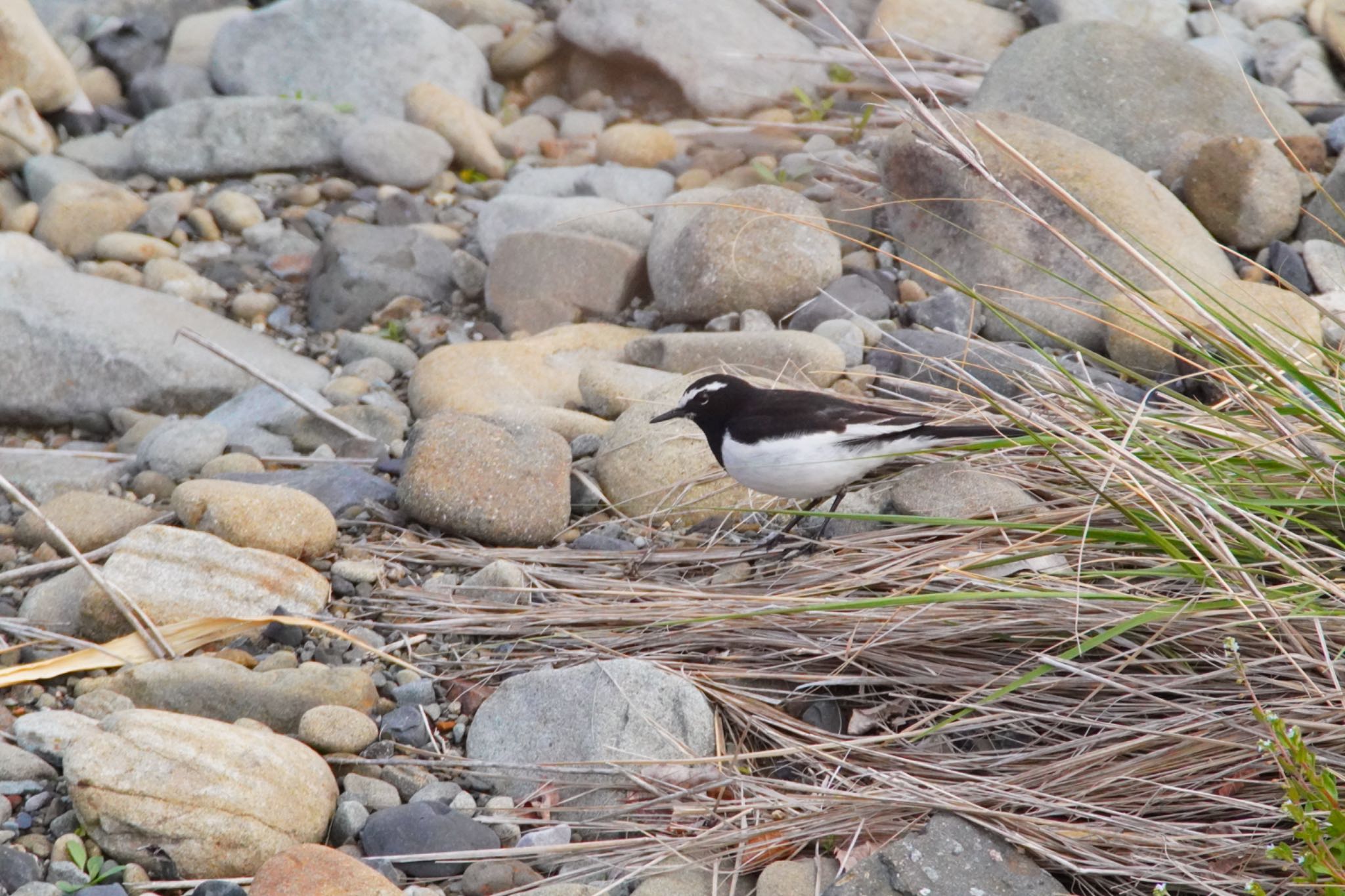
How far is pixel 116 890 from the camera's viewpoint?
102 inches

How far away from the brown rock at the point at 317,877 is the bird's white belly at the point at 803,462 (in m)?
1.62

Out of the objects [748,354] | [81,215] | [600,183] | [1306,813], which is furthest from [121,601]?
[600,183]

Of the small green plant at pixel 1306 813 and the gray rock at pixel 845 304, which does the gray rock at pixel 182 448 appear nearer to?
the gray rock at pixel 845 304

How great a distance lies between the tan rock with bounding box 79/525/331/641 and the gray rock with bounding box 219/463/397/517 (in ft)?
2.00

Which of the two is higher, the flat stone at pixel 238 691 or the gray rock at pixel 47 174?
the flat stone at pixel 238 691

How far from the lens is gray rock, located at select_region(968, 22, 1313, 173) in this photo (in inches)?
263

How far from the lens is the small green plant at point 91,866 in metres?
2.66

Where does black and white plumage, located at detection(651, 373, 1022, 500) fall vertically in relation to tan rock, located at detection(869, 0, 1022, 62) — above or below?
above

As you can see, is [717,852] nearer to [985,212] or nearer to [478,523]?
[478,523]

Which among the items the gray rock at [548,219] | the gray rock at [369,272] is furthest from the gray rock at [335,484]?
the gray rock at [548,219]

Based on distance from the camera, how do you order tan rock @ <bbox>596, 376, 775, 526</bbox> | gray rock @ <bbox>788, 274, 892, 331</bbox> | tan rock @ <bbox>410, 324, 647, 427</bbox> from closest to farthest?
tan rock @ <bbox>596, 376, 775, 526</bbox>, tan rock @ <bbox>410, 324, 647, 427</bbox>, gray rock @ <bbox>788, 274, 892, 331</bbox>

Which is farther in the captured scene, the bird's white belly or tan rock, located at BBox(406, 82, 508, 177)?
tan rock, located at BBox(406, 82, 508, 177)

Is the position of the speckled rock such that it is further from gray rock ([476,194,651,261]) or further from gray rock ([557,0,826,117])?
gray rock ([557,0,826,117])

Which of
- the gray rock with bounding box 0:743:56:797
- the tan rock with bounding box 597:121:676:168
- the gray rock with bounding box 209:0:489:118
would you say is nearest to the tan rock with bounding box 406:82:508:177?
the gray rock with bounding box 209:0:489:118
